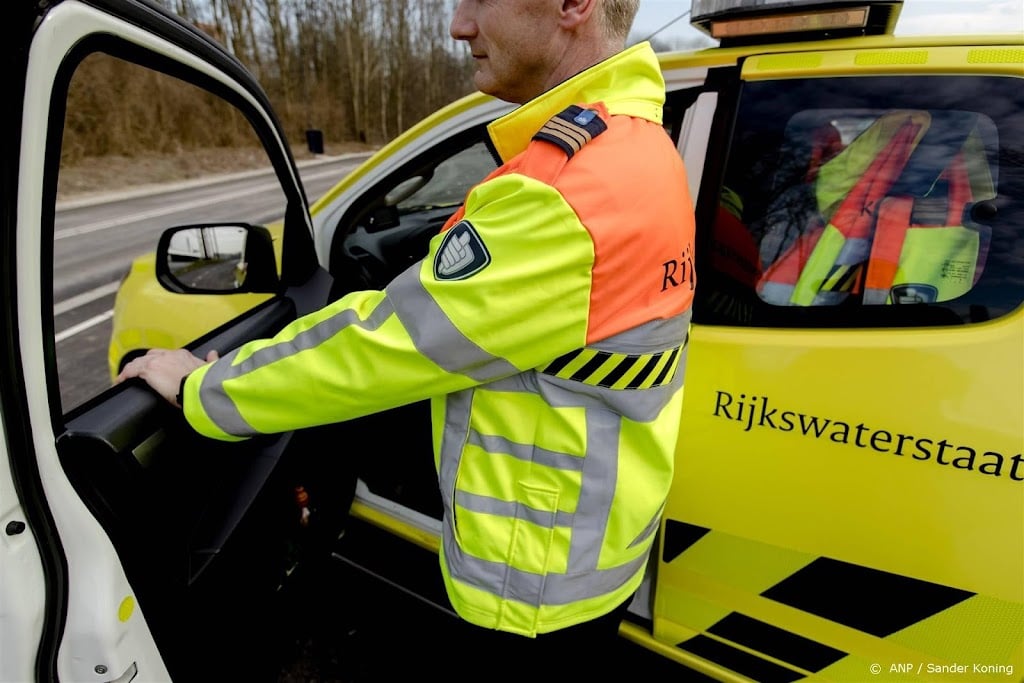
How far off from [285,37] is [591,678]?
112 feet

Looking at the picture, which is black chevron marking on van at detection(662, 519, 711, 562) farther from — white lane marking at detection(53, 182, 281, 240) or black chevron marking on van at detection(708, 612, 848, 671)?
white lane marking at detection(53, 182, 281, 240)

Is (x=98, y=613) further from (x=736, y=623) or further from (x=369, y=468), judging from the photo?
(x=736, y=623)

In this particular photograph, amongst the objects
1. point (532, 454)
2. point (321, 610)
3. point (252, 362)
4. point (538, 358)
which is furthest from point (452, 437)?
point (321, 610)

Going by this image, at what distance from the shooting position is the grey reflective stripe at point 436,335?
90 centimetres

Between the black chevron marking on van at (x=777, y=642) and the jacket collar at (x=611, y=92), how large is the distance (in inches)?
46.4

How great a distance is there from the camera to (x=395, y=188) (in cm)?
213

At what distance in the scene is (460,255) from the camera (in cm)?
90

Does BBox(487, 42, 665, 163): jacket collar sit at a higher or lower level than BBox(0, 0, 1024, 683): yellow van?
higher

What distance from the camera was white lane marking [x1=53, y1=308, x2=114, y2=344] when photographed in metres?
4.82

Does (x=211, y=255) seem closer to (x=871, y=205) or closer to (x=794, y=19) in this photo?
(x=794, y=19)

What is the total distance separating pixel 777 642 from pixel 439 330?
1.17 m

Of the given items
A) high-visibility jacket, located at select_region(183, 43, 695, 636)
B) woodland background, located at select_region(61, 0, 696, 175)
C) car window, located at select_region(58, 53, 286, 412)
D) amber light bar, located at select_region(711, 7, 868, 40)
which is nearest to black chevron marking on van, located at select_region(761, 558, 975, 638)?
high-visibility jacket, located at select_region(183, 43, 695, 636)

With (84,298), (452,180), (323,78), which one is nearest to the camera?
(452,180)

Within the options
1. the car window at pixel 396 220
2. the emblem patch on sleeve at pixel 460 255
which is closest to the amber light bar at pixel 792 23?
the car window at pixel 396 220
